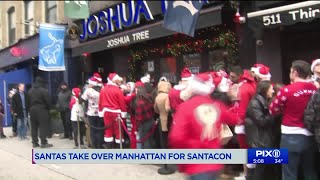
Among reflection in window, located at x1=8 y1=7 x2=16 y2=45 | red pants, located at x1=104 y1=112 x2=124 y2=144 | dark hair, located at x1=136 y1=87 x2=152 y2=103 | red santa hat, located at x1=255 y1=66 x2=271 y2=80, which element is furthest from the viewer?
red pants, located at x1=104 y1=112 x2=124 y2=144

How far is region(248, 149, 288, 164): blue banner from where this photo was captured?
524 centimetres

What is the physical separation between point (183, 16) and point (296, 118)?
15.2 ft

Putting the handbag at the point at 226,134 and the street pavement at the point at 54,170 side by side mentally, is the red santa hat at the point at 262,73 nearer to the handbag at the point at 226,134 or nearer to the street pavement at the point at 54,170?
the handbag at the point at 226,134

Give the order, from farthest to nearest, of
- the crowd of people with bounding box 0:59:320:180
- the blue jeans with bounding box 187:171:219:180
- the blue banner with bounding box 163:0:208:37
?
the blue banner with bounding box 163:0:208:37, the crowd of people with bounding box 0:59:320:180, the blue jeans with bounding box 187:171:219:180

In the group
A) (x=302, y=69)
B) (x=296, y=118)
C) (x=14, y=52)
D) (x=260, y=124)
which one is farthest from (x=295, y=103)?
(x=14, y=52)

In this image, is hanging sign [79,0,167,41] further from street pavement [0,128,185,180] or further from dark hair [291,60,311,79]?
dark hair [291,60,311,79]

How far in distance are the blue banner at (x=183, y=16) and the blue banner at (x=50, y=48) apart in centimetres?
257

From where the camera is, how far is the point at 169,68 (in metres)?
12.3

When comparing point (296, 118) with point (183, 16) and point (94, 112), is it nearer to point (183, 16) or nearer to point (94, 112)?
point (183, 16)

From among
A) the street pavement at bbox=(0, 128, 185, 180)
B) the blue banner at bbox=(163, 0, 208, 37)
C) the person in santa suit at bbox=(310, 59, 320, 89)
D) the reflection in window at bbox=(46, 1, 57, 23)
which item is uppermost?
the reflection in window at bbox=(46, 1, 57, 23)

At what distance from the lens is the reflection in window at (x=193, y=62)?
37.3 ft

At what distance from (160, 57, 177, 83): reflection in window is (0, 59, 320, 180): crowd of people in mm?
2729

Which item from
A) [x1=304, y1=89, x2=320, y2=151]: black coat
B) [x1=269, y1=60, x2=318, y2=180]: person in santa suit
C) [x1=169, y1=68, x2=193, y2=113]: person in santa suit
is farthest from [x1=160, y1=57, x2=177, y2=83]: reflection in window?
[x1=304, y1=89, x2=320, y2=151]: black coat

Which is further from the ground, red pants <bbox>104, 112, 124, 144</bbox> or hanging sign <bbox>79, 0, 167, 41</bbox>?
hanging sign <bbox>79, 0, 167, 41</bbox>
